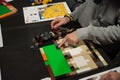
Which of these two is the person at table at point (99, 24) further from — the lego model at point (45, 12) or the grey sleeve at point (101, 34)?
the lego model at point (45, 12)

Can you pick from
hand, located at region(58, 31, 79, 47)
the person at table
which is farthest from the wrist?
hand, located at region(58, 31, 79, 47)

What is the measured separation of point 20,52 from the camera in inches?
45.0

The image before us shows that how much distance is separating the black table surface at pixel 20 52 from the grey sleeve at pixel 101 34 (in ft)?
0.63

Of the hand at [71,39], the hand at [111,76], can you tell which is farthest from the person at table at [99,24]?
the hand at [111,76]

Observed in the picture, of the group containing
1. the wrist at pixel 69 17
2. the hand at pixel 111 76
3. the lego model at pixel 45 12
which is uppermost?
the lego model at pixel 45 12

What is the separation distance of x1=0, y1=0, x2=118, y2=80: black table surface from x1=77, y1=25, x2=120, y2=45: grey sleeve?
19cm

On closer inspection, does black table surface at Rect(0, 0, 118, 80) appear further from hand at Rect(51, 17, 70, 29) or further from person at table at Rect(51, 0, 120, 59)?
person at table at Rect(51, 0, 120, 59)

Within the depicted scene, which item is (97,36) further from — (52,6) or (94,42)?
(52,6)

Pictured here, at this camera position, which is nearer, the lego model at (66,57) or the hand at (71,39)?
the lego model at (66,57)

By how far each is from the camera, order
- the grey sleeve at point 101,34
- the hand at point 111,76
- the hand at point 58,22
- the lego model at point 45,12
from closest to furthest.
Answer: the hand at point 111,76 < the grey sleeve at point 101,34 < the hand at point 58,22 < the lego model at point 45,12

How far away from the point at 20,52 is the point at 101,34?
476mm

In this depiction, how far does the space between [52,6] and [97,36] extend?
588 millimetres

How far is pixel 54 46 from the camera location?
45.4 inches

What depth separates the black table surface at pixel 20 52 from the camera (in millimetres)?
1016
